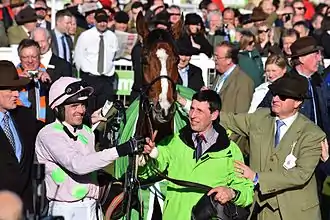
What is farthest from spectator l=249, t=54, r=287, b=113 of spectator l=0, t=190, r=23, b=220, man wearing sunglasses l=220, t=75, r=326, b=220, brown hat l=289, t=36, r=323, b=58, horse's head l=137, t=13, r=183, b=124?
spectator l=0, t=190, r=23, b=220

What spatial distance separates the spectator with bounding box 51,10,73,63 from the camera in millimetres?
12609

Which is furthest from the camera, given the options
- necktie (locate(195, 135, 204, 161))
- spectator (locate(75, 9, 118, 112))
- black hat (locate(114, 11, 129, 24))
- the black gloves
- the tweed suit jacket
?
black hat (locate(114, 11, 129, 24))

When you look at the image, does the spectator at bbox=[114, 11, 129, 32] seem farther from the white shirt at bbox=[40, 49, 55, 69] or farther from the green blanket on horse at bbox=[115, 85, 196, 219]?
the green blanket on horse at bbox=[115, 85, 196, 219]

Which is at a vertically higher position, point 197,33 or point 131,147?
point 197,33

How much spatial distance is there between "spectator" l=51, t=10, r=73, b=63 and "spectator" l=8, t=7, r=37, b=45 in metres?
0.32

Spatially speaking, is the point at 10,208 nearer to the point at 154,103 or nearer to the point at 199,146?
the point at 199,146

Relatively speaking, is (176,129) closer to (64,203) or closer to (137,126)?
(137,126)

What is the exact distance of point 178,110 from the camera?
24.3 feet

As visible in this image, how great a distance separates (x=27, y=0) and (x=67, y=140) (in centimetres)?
1023

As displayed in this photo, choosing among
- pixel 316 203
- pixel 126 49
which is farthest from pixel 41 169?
pixel 126 49

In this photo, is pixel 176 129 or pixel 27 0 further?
pixel 27 0

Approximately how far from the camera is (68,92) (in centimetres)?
614

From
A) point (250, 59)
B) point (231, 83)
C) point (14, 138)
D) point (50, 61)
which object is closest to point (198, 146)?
point (14, 138)

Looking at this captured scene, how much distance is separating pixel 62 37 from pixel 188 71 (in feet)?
12.0
